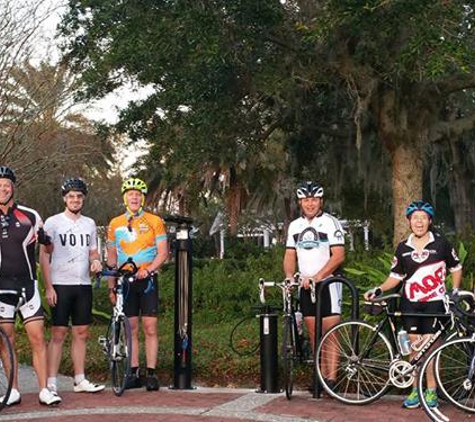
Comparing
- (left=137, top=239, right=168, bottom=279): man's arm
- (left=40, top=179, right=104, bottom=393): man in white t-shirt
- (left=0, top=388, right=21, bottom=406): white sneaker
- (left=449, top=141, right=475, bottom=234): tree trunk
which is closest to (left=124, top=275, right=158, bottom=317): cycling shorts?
(left=137, top=239, right=168, bottom=279): man's arm

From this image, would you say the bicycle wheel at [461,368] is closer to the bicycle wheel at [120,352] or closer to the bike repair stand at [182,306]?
the bike repair stand at [182,306]

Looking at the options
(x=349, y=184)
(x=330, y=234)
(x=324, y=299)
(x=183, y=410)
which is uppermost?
(x=349, y=184)

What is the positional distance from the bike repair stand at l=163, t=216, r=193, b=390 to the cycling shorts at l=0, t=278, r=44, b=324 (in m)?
1.55

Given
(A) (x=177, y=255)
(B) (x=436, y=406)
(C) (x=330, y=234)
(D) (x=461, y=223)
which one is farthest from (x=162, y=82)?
(D) (x=461, y=223)

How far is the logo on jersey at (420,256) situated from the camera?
254 inches

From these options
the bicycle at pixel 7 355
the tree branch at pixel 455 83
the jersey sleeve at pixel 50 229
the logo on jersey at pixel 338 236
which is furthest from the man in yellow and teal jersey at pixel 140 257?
the tree branch at pixel 455 83

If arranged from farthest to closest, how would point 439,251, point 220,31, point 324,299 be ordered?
1. point 220,31
2. point 324,299
3. point 439,251

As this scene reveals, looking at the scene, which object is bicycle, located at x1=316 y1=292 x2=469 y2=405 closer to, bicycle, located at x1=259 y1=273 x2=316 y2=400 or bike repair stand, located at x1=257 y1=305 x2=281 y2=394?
bicycle, located at x1=259 y1=273 x2=316 y2=400

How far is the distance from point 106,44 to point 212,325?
5.31 metres

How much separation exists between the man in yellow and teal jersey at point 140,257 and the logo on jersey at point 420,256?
2.42 meters

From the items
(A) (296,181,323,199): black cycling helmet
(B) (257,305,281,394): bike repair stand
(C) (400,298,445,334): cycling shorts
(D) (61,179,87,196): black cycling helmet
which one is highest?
(D) (61,179,87,196): black cycling helmet

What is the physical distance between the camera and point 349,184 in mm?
21734

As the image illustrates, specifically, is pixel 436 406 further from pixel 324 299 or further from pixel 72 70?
pixel 72 70

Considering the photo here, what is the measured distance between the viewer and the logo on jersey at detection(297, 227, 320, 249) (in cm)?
702
